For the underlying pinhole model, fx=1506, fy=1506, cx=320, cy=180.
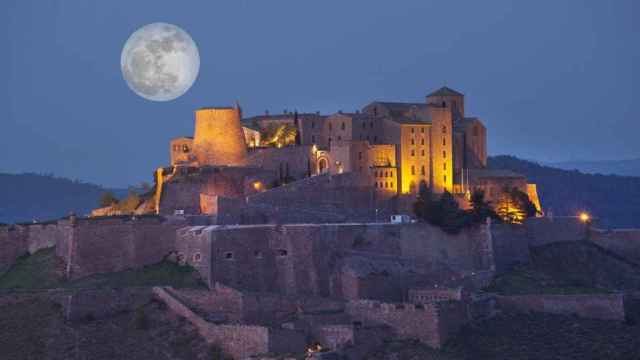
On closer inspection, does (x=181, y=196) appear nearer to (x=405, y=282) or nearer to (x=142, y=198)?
(x=142, y=198)

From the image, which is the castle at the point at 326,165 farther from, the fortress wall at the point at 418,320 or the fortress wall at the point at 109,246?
the fortress wall at the point at 418,320

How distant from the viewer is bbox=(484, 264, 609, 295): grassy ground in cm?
6975

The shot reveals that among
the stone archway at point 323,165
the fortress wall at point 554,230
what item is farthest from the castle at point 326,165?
the fortress wall at point 554,230

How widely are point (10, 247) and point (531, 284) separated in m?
25.5

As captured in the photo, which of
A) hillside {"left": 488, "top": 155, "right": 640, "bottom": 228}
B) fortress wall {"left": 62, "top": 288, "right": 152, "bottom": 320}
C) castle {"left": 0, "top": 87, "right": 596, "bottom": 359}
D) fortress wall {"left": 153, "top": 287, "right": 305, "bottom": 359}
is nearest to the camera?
fortress wall {"left": 153, "top": 287, "right": 305, "bottom": 359}

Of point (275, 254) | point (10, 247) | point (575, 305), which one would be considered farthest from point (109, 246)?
point (575, 305)

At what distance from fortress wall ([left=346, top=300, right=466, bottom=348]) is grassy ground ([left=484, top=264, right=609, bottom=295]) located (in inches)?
324

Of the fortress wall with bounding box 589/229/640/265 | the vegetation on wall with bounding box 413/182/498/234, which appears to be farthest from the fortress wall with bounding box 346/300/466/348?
the fortress wall with bounding box 589/229/640/265

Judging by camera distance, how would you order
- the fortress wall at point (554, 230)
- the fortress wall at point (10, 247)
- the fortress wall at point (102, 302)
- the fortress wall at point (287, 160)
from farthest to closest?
the fortress wall at point (287, 160)
the fortress wall at point (554, 230)
the fortress wall at point (10, 247)
the fortress wall at point (102, 302)

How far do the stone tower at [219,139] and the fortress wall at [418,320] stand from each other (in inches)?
815

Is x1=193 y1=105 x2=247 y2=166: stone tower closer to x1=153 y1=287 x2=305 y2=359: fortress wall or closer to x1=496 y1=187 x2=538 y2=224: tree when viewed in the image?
x1=496 y1=187 x2=538 y2=224: tree

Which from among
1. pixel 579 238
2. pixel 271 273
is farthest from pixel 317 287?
pixel 579 238

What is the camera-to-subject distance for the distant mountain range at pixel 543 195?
15438 centimetres

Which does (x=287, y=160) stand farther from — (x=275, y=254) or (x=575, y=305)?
(x=575, y=305)
